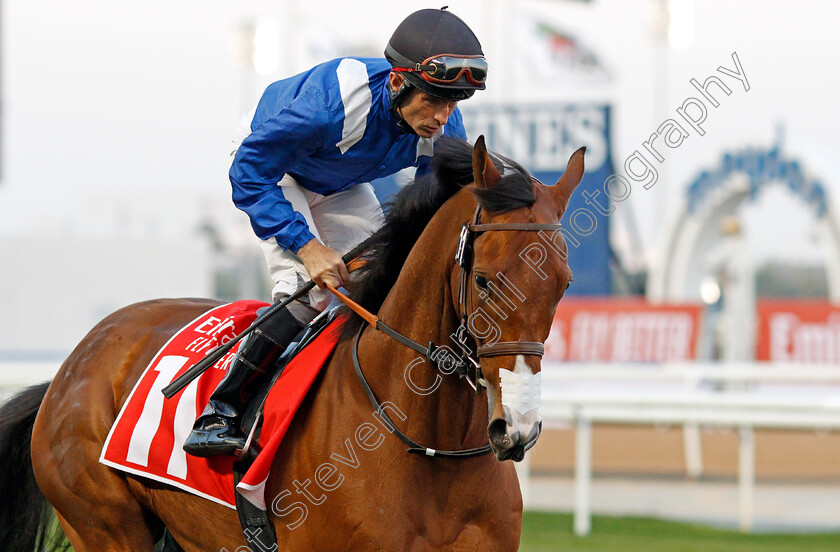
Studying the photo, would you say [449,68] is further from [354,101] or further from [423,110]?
[354,101]

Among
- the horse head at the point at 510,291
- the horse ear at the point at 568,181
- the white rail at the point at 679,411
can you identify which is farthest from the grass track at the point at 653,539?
the horse head at the point at 510,291

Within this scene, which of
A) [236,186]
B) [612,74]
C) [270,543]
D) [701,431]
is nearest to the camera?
[270,543]

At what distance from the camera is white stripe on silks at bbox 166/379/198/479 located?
10.0ft

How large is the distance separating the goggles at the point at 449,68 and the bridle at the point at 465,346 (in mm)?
444

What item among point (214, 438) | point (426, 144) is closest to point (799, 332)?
point (426, 144)

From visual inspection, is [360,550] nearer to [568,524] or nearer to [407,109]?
[407,109]

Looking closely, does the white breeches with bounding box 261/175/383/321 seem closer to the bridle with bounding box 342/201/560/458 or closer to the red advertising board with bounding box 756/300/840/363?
the bridle with bounding box 342/201/560/458

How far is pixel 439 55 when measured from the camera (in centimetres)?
271

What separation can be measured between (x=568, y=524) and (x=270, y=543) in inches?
172

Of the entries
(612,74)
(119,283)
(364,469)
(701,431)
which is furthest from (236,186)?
(119,283)

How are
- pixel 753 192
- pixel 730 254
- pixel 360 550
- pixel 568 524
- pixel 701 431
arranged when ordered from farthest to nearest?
pixel 753 192 → pixel 730 254 → pixel 701 431 → pixel 568 524 → pixel 360 550

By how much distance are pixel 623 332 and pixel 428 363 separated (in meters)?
9.83

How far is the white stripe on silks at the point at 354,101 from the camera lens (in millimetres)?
2938

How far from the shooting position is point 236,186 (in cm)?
296
